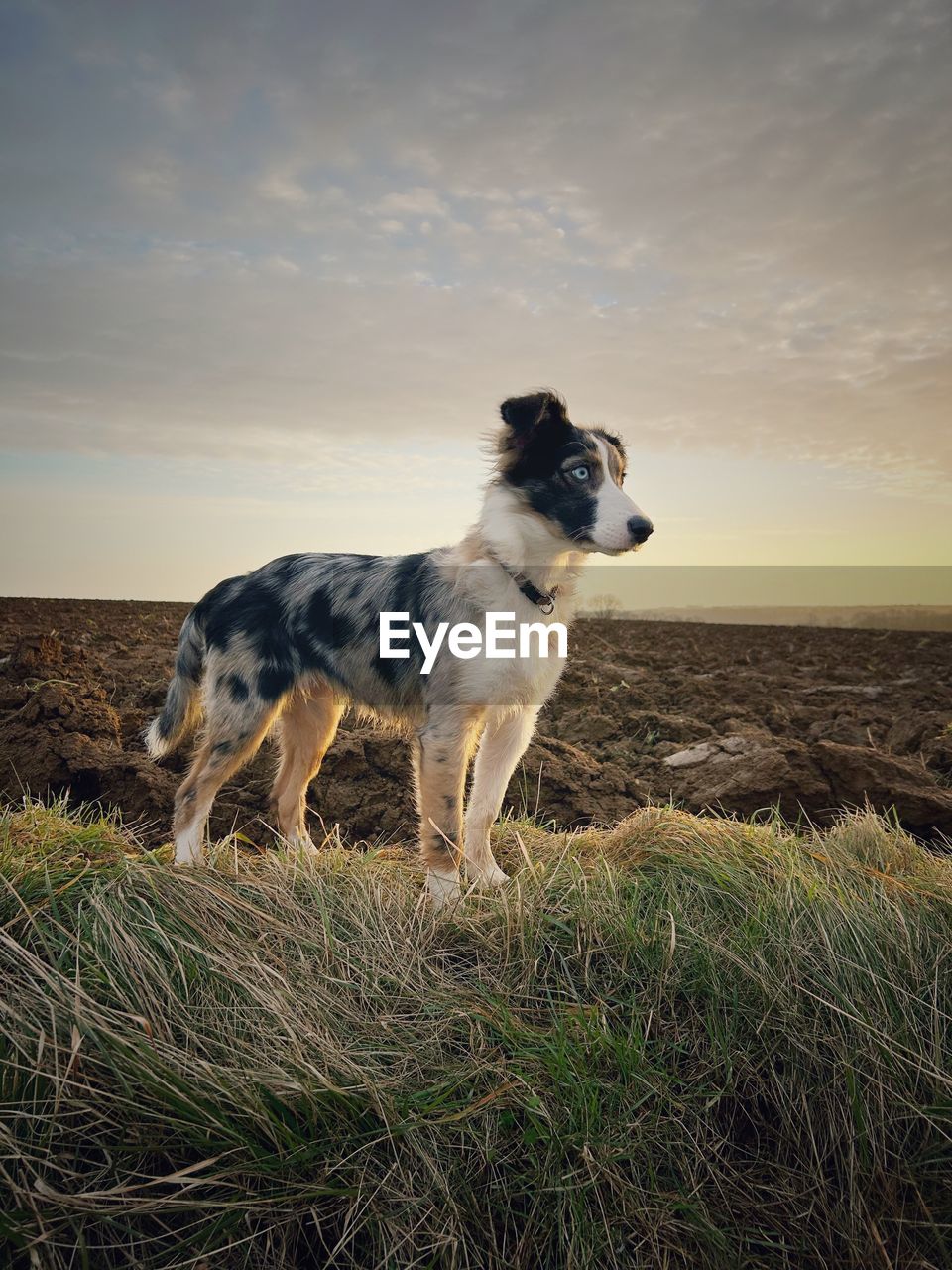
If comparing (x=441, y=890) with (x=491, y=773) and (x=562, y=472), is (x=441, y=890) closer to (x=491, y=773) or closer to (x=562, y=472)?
(x=491, y=773)

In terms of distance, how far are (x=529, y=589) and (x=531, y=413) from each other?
0.92m

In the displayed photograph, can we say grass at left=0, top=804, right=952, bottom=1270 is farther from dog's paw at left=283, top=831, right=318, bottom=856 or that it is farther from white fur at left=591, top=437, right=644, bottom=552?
white fur at left=591, top=437, right=644, bottom=552

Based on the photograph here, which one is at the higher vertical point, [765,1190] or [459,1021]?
[459,1021]

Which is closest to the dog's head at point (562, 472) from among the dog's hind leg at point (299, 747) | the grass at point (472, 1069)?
the grass at point (472, 1069)

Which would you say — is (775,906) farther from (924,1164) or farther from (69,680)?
(69,680)

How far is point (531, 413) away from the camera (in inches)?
156

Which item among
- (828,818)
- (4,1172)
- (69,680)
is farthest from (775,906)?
(69,680)

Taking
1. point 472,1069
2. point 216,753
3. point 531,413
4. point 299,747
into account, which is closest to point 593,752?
point 299,747

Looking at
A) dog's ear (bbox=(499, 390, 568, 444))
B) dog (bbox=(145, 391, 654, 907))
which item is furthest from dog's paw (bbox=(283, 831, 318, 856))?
dog's ear (bbox=(499, 390, 568, 444))

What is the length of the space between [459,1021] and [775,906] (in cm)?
147

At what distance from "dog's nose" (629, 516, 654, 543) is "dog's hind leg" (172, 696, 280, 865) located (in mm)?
2301

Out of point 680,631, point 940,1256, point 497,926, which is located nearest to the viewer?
point 940,1256

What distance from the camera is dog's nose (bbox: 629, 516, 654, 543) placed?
3.71 metres

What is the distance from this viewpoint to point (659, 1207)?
7.12 feet
